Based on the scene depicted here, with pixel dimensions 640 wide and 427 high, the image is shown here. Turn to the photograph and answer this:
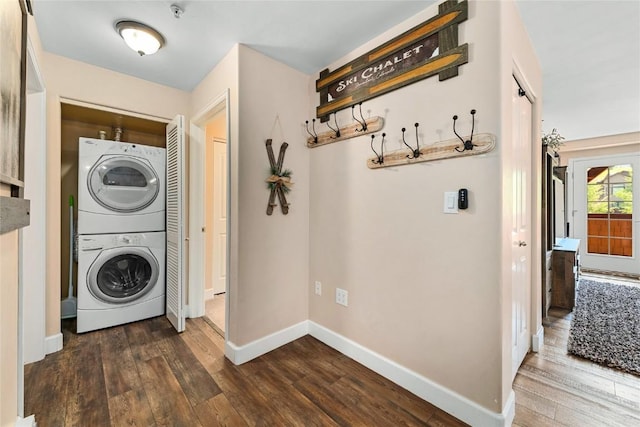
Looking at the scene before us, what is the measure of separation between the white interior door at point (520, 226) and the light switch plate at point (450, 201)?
17.5 inches

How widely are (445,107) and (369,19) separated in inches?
31.3

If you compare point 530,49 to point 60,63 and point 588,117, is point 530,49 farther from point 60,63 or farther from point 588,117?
point 60,63


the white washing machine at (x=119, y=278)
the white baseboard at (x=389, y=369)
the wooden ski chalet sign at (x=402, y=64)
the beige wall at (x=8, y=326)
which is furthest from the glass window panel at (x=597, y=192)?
the beige wall at (x=8, y=326)

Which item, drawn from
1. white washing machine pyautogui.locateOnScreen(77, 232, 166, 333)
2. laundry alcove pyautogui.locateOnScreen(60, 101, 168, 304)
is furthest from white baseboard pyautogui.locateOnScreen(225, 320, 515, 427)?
laundry alcove pyautogui.locateOnScreen(60, 101, 168, 304)

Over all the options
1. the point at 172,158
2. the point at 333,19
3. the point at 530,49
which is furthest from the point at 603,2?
the point at 172,158

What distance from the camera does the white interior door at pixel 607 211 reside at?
4.54 meters

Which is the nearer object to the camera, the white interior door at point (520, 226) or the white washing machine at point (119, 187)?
the white interior door at point (520, 226)

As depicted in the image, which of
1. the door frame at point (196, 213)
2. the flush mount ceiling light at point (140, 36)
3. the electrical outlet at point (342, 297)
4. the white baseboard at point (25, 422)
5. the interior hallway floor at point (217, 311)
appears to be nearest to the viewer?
the white baseboard at point (25, 422)

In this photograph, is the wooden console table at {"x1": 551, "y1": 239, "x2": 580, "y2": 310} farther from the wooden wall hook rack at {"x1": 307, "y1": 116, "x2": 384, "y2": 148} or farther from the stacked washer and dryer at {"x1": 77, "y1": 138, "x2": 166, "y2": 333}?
the stacked washer and dryer at {"x1": 77, "y1": 138, "x2": 166, "y2": 333}

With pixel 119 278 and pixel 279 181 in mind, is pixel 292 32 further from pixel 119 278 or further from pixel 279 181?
pixel 119 278

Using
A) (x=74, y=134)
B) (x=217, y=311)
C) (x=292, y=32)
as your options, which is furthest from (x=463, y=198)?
(x=74, y=134)

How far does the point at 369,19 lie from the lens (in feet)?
5.90

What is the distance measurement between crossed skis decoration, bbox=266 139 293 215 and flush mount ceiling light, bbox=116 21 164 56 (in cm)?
104

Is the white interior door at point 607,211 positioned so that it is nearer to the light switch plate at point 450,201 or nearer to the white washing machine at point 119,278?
the light switch plate at point 450,201
